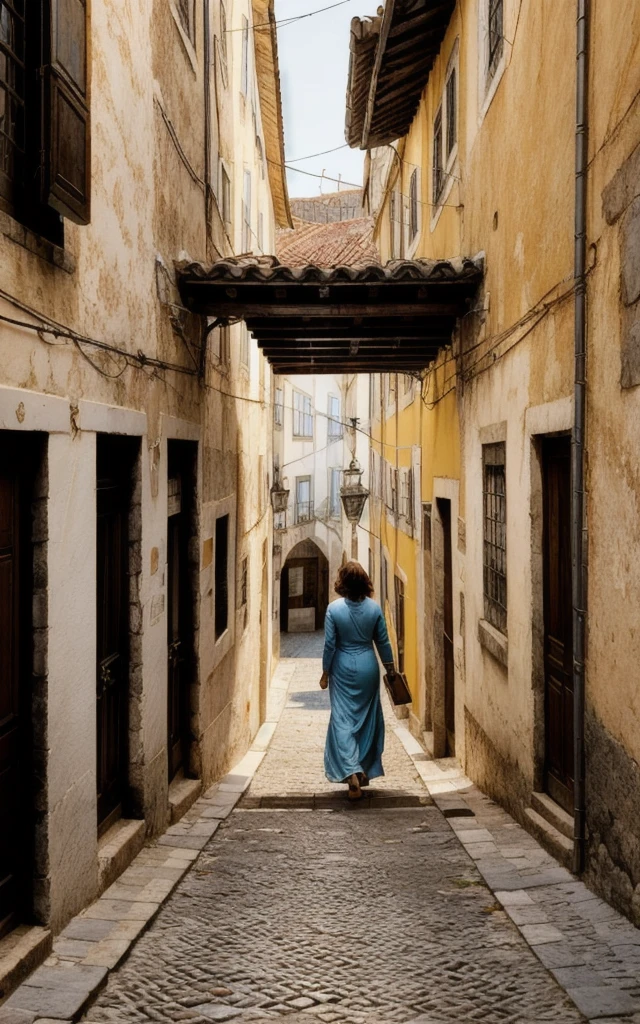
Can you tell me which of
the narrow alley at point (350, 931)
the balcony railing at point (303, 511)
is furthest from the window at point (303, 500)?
the narrow alley at point (350, 931)

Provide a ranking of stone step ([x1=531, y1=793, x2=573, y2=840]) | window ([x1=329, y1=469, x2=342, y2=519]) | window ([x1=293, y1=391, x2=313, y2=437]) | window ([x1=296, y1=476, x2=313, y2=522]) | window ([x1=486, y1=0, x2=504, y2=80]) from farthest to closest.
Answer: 1. window ([x1=329, y1=469, x2=342, y2=519])
2. window ([x1=296, y1=476, x2=313, y2=522])
3. window ([x1=293, y1=391, x2=313, y2=437])
4. window ([x1=486, y1=0, x2=504, y2=80])
5. stone step ([x1=531, y1=793, x2=573, y2=840])

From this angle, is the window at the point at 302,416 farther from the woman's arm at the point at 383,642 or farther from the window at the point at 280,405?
the woman's arm at the point at 383,642

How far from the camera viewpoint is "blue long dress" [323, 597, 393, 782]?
787cm

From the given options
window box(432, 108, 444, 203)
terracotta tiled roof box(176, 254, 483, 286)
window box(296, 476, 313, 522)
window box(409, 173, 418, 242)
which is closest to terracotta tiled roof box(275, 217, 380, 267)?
window box(409, 173, 418, 242)

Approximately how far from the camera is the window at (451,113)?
8.82 meters

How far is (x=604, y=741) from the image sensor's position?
4270 mm

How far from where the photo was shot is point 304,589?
3259cm

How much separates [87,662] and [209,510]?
3971 millimetres

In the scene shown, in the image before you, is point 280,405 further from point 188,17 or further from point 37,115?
point 37,115

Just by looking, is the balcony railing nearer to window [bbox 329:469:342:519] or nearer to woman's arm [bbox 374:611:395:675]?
window [bbox 329:469:342:519]

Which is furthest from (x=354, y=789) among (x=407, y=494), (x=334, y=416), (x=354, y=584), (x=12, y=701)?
(x=334, y=416)

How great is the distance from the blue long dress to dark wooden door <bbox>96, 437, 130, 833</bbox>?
2.57 m

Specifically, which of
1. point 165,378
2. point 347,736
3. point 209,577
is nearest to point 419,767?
point 347,736

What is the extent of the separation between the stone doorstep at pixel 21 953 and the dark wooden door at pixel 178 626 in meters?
3.21
